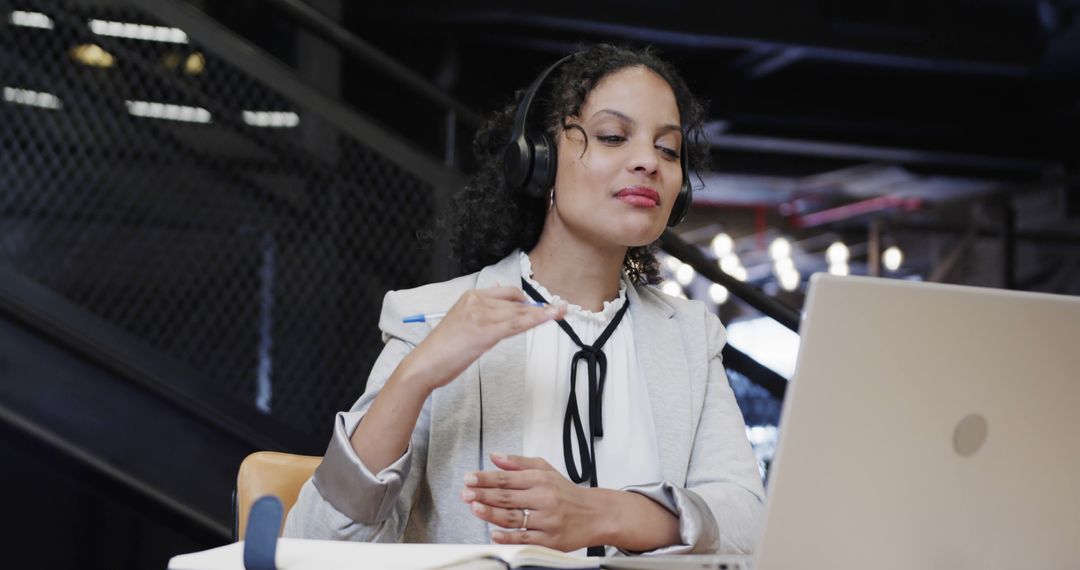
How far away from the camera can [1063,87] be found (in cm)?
706

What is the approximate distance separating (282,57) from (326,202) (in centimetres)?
239

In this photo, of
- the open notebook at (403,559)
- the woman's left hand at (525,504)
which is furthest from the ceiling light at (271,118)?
the open notebook at (403,559)

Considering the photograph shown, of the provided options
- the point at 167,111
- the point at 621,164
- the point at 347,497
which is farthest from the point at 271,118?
the point at 347,497

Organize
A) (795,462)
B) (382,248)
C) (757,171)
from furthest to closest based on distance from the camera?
(757,171), (382,248), (795,462)

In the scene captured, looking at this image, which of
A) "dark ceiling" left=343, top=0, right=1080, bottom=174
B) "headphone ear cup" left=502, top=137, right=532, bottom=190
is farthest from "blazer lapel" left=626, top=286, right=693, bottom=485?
"dark ceiling" left=343, top=0, right=1080, bottom=174

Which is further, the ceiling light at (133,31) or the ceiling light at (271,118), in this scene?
the ceiling light at (271,118)

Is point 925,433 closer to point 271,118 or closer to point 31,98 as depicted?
point 31,98

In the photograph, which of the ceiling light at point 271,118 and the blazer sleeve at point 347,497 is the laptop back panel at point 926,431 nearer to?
the blazer sleeve at point 347,497

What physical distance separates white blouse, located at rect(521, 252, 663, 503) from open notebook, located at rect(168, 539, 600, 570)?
50 centimetres

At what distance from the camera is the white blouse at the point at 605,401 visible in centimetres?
147

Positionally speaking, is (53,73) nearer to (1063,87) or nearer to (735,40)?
(735,40)

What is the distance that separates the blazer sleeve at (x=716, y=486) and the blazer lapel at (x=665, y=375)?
0.14 feet

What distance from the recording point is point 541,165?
1578 millimetres

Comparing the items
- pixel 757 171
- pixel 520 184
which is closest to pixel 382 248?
pixel 520 184
